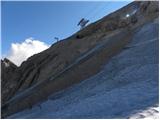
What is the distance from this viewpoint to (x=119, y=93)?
9.57 metres

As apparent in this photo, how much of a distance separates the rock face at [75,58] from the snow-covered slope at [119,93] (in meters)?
1.35

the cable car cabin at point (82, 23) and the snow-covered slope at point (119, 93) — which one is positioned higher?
the cable car cabin at point (82, 23)

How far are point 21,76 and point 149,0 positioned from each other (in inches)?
516

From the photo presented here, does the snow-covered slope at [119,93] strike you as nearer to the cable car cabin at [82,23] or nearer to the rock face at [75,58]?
the rock face at [75,58]

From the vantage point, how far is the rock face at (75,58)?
1540 cm

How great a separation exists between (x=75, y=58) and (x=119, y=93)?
46.0 feet

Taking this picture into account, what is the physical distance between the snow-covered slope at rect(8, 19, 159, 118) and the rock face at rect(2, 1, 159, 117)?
4.43ft

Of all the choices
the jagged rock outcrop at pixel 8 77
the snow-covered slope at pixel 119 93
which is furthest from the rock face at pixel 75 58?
the snow-covered slope at pixel 119 93

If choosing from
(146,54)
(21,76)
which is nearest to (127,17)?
(21,76)

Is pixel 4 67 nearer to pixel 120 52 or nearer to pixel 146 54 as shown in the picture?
pixel 120 52

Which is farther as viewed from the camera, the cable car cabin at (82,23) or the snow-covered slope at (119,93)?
the cable car cabin at (82,23)

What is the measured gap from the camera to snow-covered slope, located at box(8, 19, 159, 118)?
25.6ft

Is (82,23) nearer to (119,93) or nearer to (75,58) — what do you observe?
(75,58)

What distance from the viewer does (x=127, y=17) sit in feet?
102
